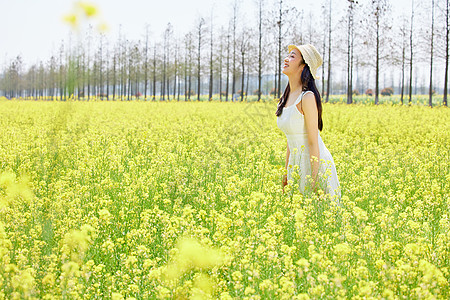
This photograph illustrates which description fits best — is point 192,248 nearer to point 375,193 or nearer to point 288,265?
point 288,265

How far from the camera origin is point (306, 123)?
465 cm

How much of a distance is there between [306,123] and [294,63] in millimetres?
717

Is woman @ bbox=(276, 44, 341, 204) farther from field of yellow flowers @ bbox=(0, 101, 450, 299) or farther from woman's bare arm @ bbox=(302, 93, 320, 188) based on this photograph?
field of yellow flowers @ bbox=(0, 101, 450, 299)

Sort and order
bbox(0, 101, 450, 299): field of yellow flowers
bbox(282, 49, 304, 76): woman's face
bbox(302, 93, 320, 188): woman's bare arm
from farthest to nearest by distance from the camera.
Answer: bbox(282, 49, 304, 76): woman's face, bbox(302, 93, 320, 188): woman's bare arm, bbox(0, 101, 450, 299): field of yellow flowers

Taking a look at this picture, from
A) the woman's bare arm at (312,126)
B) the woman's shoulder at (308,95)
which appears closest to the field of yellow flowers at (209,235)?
the woman's bare arm at (312,126)

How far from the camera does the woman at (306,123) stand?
14.9 ft

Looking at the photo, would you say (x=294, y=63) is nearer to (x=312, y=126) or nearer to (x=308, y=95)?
(x=308, y=95)

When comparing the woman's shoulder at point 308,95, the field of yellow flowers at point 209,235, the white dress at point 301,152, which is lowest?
the field of yellow flowers at point 209,235

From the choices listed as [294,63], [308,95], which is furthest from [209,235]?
[294,63]

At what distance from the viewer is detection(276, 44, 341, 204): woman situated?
4.53 m

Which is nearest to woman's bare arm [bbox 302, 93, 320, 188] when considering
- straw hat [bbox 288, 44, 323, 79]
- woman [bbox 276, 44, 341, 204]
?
woman [bbox 276, 44, 341, 204]

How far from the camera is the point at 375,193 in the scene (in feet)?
16.3

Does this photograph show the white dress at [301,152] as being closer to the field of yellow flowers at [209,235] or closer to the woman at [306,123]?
the woman at [306,123]

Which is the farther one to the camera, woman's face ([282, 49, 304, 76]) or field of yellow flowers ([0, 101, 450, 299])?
woman's face ([282, 49, 304, 76])
